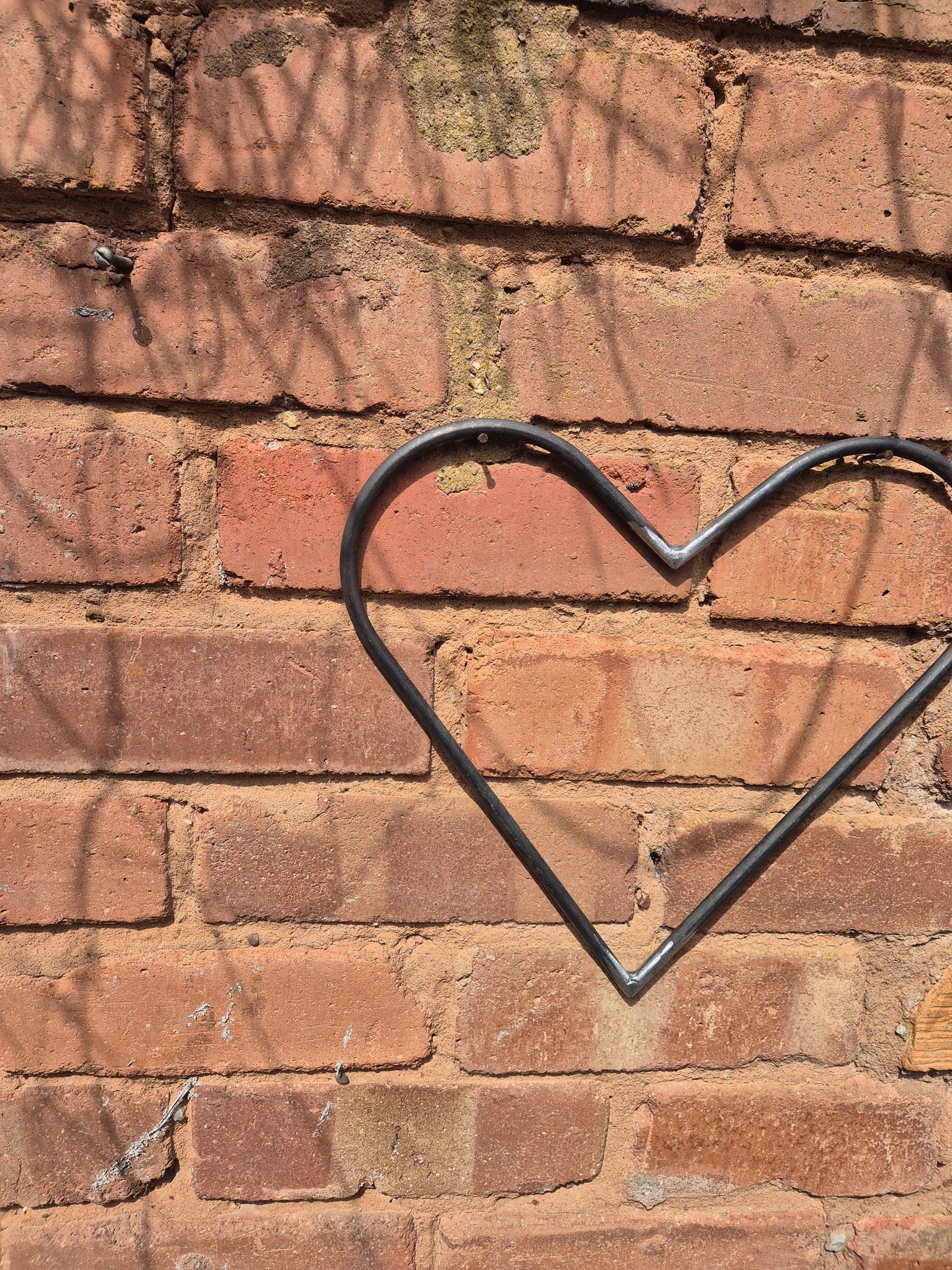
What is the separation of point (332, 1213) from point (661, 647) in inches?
21.3

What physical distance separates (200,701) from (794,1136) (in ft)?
2.04

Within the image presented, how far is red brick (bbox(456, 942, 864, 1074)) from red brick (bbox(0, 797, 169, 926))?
0.27 meters

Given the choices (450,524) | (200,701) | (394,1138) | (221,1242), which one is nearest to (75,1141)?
(221,1242)

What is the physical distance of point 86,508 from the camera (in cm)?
58

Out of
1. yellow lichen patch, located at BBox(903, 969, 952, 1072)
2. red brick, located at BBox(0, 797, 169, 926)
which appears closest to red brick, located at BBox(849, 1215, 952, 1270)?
yellow lichen patch, located at BBox(903, 969, 952, 1072)

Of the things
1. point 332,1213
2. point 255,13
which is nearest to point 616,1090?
point 332,1213

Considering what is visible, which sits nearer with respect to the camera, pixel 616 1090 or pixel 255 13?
pixel 255 13

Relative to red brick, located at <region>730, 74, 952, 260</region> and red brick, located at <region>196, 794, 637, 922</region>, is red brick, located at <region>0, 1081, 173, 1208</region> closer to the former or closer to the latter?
red brick, located at <region>196, 794, 637, 922</region>

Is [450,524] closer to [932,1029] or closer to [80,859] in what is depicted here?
[80,859]

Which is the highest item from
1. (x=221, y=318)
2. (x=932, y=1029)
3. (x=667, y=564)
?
(x=221, y=318)

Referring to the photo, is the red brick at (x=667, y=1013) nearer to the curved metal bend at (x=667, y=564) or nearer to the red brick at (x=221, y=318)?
the curved metal bend at (x=667, y=564)

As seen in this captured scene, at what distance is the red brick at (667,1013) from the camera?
0.66 metres

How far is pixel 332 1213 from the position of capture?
66 centimetres

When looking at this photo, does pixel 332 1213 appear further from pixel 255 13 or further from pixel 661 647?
pixel 255 13
